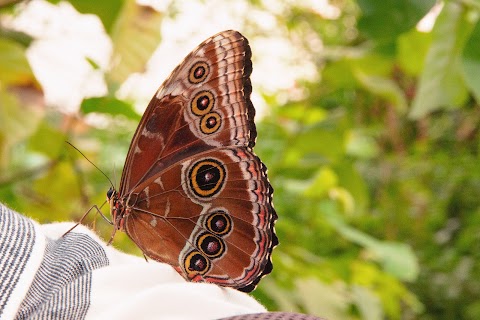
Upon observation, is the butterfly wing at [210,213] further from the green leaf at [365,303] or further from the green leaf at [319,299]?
the green leaf at [365,303]

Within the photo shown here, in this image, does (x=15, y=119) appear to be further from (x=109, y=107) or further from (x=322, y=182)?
(x=322, y=182)

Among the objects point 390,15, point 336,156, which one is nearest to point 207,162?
point 390,15

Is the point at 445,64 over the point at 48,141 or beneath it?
over

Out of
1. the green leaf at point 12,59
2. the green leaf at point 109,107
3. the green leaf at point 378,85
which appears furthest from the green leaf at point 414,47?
the green leaf at point 12,59

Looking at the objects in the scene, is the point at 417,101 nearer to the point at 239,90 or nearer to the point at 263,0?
the point at 239,90

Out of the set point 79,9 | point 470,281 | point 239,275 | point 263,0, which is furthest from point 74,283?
point 470,281

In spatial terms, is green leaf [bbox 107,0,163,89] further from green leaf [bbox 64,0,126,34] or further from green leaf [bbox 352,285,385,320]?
green leaf [bbox 352,285,385,320]

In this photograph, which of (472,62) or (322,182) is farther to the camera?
(322,182)
